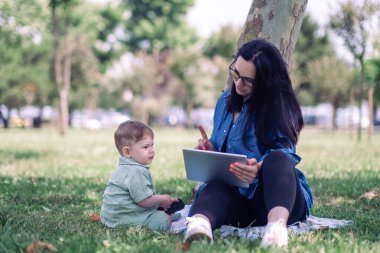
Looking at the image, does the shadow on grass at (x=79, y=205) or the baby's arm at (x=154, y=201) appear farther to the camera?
the baby's arm at (x=154, y=201)

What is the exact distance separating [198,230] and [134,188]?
1025mm

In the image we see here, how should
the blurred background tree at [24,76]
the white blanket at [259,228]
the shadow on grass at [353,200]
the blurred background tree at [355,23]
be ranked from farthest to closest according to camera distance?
the blurred background tree at [24,76]
the blurred background tree at [355,23]
the shadow on grass at [353,200]
the white blanket at [259,228]

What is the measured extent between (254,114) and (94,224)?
1.56 meters

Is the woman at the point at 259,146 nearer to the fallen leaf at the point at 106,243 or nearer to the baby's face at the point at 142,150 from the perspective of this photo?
the baby's face at the point at 142,150

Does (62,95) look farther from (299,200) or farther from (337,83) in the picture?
(299,200)

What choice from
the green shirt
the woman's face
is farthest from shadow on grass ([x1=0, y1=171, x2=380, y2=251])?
the woman's face

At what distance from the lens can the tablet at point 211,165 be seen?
11.6 feet

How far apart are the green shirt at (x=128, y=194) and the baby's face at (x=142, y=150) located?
0.04 m

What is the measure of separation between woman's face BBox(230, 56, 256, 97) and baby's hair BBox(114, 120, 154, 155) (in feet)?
2.56

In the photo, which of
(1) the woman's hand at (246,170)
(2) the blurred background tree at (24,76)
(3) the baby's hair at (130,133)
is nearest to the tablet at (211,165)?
(1) the woman's hand at (246,170)

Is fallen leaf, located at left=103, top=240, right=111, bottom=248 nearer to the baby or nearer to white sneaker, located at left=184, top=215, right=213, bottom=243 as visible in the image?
white sneaker, located at left=184, top=215, right=213, bottom=243

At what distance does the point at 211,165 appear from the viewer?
3686 millimetres

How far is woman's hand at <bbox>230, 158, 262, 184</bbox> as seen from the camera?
3.45 metres

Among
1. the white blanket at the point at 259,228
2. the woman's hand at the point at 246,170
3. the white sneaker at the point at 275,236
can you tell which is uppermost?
the woman's hand at the point at 246,170
